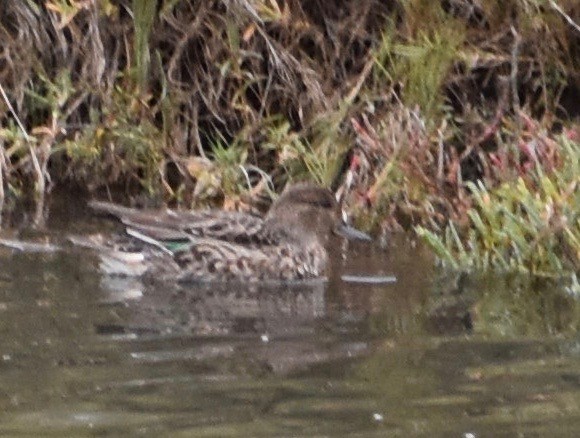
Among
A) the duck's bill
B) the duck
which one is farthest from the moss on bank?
the duck

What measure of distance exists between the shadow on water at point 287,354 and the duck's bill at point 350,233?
0.21m

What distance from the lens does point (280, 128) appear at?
9422 mm

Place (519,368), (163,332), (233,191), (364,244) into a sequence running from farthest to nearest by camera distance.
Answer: (233,191) < (364,244) < (163,332) < (519,368)

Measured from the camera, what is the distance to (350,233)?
27.8ft

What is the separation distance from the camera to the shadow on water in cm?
530

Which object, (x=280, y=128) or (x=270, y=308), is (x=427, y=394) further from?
(x=280, y=128)

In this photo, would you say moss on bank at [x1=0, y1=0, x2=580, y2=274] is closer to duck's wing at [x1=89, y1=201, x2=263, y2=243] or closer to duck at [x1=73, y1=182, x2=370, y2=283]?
duck at [x1=73, y1=182, x2=370, y2=283]

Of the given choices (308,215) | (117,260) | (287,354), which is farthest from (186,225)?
(287,354)

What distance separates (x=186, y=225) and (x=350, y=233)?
78 centimetres

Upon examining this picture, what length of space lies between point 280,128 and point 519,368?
3.64 m

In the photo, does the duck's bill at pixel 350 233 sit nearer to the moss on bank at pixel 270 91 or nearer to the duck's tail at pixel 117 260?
the moss on bank at pixel 270 91

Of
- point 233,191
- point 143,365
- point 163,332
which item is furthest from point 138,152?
point 143,365

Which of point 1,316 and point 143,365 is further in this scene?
point 1,316

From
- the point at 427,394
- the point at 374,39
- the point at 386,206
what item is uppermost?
the point at 374,39
